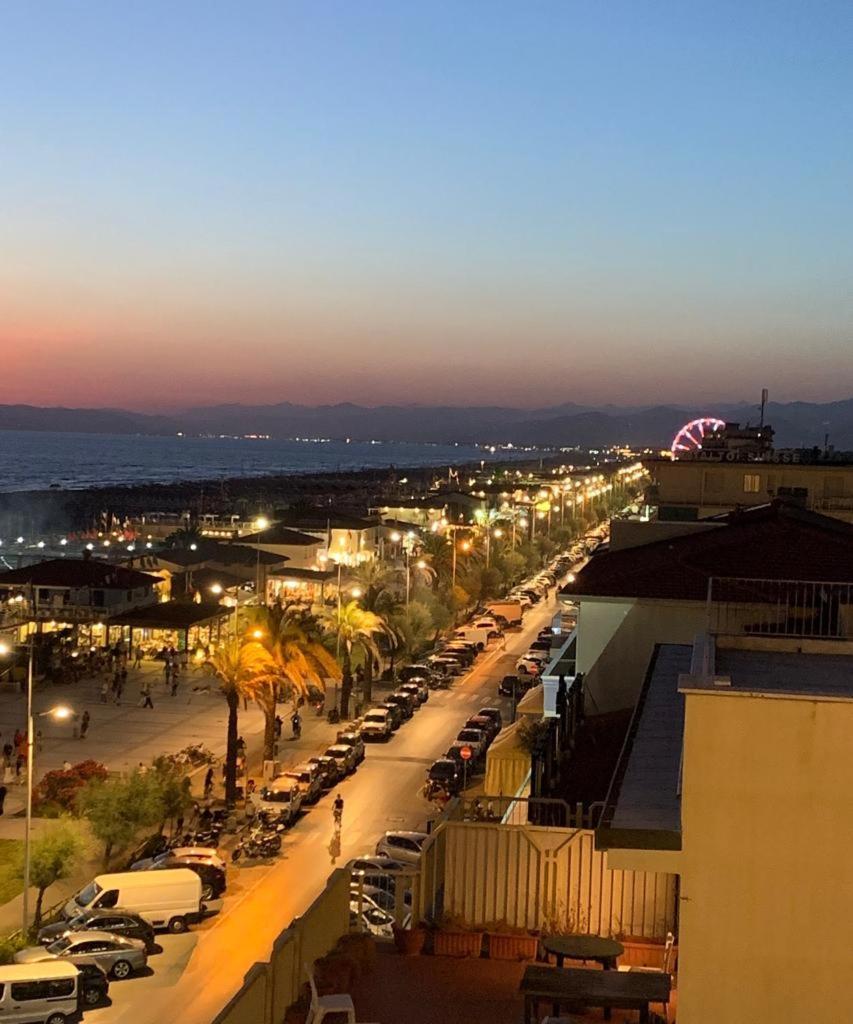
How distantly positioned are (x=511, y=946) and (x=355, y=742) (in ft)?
79.1

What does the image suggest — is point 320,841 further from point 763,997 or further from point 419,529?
point 419,529

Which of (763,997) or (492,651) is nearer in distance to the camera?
(763,997)

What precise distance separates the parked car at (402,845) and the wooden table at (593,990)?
16137mm

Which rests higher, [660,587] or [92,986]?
[660,587]

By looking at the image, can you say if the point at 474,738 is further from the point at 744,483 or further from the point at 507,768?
the point at 744,483

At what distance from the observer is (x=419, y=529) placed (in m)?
81.6

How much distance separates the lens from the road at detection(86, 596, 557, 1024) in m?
18.3

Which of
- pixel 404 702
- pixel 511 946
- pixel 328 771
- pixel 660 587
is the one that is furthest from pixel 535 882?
pixel 404 702

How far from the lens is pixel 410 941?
9461mm

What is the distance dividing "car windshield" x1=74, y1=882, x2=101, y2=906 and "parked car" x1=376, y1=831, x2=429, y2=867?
5.59m

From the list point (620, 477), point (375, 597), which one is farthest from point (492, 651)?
point (620, 477)

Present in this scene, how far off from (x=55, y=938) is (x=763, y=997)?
15764mm

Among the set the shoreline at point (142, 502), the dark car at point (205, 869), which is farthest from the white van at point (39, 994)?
the shoreline at point (142, 502)

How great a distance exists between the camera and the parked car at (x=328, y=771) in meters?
30.5
